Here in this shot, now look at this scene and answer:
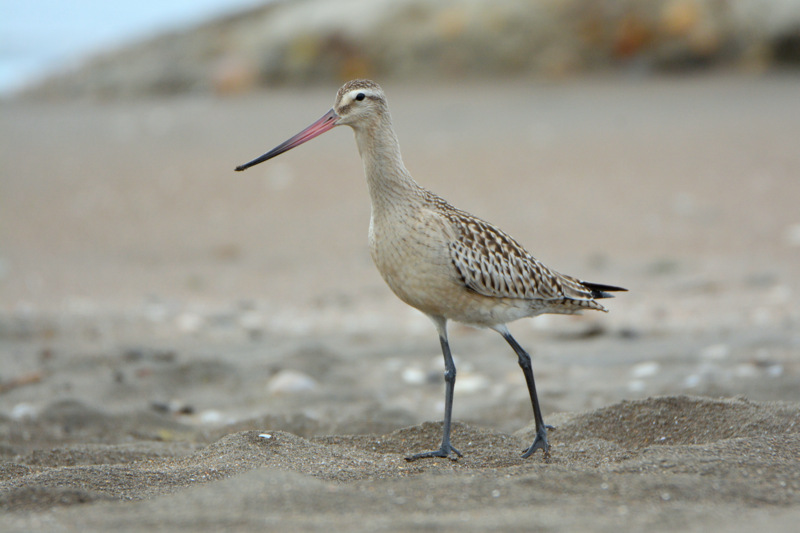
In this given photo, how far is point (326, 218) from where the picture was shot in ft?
36.2

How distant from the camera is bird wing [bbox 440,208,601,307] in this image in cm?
512

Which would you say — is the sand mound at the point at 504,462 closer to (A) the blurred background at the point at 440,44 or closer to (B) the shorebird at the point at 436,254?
(B) the shorebird at the point at 436,254

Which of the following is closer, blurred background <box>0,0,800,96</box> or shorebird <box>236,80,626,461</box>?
shorebird <box>236,80,626,461</box>

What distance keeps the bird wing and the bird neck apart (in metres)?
0.29

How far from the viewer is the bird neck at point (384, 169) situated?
521 centimetres

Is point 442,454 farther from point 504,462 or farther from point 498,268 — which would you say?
point 498,268

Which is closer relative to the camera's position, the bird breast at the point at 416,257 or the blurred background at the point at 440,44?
the bird breast at the point at 416,257

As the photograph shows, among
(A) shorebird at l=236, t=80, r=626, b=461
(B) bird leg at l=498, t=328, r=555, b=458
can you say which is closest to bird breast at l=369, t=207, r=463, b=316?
(A) shorebird at l=236, t=80, r=626, b=461

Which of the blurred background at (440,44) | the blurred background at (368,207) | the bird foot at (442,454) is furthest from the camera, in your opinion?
the blurred background at (440,44)

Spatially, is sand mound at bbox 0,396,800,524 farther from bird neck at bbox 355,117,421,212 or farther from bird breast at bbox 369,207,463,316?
bird neck at bbox 355,117,421,212

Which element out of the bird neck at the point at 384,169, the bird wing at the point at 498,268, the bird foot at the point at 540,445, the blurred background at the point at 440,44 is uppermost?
the blurred background at the point at 440,44

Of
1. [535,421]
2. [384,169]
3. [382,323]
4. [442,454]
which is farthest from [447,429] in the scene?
[382,323]

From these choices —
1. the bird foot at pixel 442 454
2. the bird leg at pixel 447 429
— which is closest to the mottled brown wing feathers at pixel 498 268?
the bird leg at pixel 447 429

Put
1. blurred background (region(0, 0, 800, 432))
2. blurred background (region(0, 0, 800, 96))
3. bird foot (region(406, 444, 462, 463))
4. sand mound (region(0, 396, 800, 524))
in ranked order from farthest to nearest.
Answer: blurred background (region(0, 0, 800, 96)), blurred background (region(0, 0, 800, 432)), bird foot (region(406, 444, 462, 463)), sand mound (region(0, 396, 800, 524))
